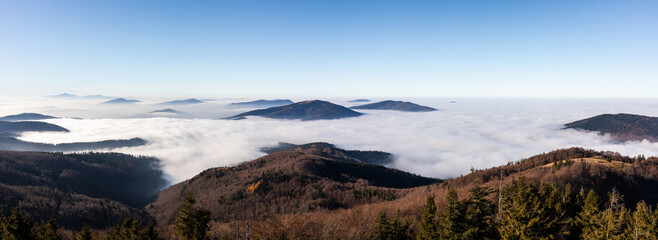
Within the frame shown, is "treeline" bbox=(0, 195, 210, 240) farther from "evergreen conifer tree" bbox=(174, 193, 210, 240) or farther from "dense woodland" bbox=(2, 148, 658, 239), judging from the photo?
"dense woodland" bbox=(2, 148, 658, 239)

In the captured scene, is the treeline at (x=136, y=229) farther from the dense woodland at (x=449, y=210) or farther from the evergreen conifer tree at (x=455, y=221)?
the evergreen conifer tree at (x=455, y=221)

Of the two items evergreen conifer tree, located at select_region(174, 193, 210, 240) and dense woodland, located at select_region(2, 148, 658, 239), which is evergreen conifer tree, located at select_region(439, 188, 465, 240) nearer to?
dense woodland, located at select_region(2, 148, 658, 239)

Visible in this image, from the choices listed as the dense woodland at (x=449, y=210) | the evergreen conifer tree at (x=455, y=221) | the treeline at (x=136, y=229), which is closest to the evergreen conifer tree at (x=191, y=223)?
the treeline at (x=136, y=229)

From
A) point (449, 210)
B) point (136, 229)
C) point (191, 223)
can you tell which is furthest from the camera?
point (136, 229)

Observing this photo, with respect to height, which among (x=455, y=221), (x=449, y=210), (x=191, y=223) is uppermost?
(x=449, y=210)

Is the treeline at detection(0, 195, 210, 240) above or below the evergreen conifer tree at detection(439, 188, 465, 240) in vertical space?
below

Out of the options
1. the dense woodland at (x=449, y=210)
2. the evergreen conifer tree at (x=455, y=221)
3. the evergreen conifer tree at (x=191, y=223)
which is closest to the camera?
the dense woodland at (x=449, y=210)

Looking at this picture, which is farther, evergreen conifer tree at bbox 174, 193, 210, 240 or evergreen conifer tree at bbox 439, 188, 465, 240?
evergreen conifer tree at bbox 174, 193, 210, 240

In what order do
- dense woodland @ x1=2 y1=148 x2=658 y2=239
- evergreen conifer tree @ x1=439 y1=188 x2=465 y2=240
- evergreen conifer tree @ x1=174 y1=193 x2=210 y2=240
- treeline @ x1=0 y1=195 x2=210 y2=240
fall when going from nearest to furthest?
dense woodland @ x1=2 y1=148 x2=658 y2=239 → evergreen conifer tree @ x1=439 y1=188 x2=465 y2=240 → evergreen conifer tree @ x1=174 y1=193 x2=210 y2=240 → treeline @ x1=0 y1=195 x2=210 y2=240

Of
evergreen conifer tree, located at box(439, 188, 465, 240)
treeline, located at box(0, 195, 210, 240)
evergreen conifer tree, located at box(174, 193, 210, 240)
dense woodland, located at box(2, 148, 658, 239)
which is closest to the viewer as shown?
dense woodland, located at box(2, 148, 658, 239)

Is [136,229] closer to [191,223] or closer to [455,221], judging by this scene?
[191,223]

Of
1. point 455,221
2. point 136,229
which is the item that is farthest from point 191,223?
point 455,221

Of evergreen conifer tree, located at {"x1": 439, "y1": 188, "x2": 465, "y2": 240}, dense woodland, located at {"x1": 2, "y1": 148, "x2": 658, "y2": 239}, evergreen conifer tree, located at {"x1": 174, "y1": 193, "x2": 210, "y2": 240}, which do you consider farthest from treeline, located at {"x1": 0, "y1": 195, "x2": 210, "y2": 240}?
evergreen conifer tree, located at {"x1": 439, "y1": 188, "x2": 465, "y2": 240}
